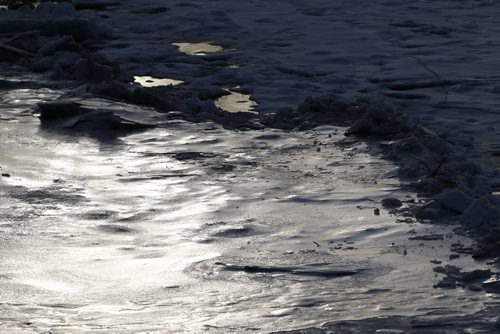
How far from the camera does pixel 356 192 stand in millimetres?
5895

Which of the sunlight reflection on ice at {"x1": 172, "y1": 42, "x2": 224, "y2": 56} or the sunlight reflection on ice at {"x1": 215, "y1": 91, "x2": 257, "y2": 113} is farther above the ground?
the sunlight reflection on ice at {"x1": 172, "y1": 42, "x2": 224, "y2": 56}

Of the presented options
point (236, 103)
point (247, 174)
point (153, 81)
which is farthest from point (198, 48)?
point (247, 174)

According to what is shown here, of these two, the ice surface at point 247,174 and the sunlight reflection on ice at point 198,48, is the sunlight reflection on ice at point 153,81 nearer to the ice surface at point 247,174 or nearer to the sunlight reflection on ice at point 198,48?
the ice surface at point 247,174

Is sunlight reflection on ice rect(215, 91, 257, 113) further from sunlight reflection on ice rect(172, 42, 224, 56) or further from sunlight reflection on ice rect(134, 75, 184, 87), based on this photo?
sunlight reflection on ice rect(172, 42, 224, 56)

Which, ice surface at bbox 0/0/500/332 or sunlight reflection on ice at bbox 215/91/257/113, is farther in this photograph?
sunlight reflection on ice at bbox 215/91/257/113

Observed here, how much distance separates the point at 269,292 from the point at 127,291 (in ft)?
2.03

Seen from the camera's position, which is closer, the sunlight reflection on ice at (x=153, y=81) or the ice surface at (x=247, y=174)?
the ice surface at (x=247, y=174)

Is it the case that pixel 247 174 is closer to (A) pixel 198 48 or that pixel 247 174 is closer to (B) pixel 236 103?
(B) pixel 236 103

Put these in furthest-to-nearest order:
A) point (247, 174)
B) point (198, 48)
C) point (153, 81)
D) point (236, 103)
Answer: point (198, 48)
point (153, 81)
point (236, 103)
point (247, 174)

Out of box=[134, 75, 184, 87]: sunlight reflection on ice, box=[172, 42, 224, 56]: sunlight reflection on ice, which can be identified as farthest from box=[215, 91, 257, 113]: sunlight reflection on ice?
box=[172, 42, 224, 56]: sunlight reflection on ice

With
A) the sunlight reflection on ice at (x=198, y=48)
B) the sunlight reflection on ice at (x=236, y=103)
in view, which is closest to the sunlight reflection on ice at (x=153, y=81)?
the sunlight reflection on ice at (x=236, y=103)

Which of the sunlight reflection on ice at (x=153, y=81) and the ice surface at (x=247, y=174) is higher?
the ice surface at (x=247, y=174)

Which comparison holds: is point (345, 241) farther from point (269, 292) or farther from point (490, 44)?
point (490, 44)

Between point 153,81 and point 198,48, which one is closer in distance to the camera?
point 153,81
